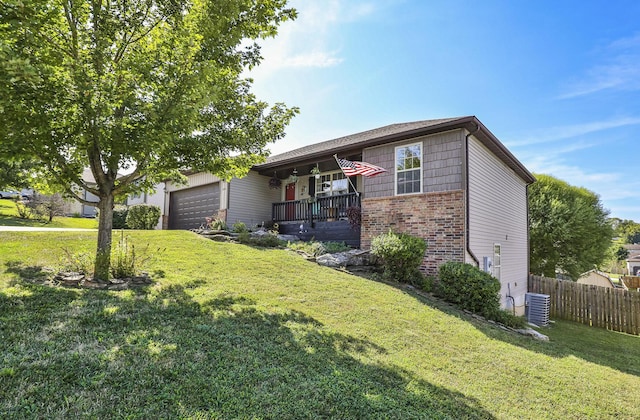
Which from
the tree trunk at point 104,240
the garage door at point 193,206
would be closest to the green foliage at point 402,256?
the tree trunk at point 104,240

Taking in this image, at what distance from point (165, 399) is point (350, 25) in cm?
951

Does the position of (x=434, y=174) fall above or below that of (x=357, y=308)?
above

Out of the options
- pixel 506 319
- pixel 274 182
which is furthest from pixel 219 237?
pixel 506 319

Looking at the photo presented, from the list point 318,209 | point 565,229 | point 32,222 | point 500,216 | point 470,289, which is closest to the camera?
point 470,289

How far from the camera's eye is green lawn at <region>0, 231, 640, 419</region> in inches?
102

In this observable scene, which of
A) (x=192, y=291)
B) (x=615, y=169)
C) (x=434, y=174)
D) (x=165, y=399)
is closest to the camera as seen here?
(x=165, y=399)

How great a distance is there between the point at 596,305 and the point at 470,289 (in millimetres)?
7721

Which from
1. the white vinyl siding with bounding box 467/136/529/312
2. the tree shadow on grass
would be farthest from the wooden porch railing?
the tree shadow on grass

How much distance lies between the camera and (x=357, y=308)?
605 cm

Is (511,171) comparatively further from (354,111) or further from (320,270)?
(320,270)

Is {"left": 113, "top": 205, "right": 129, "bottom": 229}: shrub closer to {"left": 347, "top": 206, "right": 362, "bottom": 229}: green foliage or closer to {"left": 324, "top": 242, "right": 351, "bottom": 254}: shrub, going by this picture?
{"left": 324, "top": 242, "right": 351, "bottom": 254}: shrub

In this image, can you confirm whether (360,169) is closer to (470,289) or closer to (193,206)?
(470,289)

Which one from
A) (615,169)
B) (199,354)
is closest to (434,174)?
(199,354)

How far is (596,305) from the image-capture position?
11.9 m
